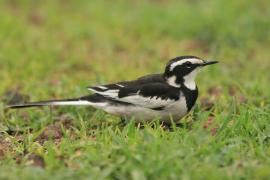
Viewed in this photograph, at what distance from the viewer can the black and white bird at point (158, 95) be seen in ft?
21.7

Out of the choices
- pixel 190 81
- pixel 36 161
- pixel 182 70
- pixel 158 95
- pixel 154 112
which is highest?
pixel 182 70

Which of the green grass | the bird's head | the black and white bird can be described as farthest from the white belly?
the bird's head

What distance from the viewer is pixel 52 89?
8359mm

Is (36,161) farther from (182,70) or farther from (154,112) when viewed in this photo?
(182,70)

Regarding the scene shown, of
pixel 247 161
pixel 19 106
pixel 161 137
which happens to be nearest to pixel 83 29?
pixel 19 106

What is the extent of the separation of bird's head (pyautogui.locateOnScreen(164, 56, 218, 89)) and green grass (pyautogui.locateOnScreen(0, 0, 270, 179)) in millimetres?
338

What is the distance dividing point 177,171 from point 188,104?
67.4 inches

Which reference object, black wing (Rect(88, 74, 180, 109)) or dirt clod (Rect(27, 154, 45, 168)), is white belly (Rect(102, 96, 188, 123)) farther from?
dirt clod (Rect(27, 154, 45, 168))

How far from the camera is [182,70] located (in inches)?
268

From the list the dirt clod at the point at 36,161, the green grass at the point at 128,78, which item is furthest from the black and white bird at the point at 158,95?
the dirt clod at the point at 36,161

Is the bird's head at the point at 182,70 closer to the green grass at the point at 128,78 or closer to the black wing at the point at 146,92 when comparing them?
the black wing at the point at 146,92

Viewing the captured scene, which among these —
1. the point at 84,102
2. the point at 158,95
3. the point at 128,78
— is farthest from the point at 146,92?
the point at 128,78

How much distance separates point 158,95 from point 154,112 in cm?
18

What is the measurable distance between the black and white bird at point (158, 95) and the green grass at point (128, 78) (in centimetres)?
18
